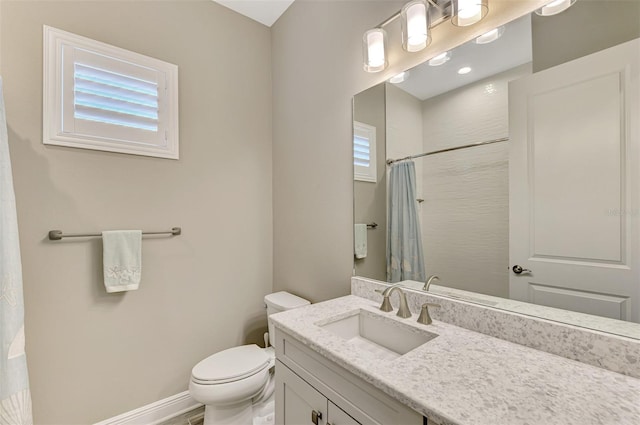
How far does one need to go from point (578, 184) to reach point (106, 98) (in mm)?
2234

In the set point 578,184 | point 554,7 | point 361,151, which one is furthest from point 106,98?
point 578,184

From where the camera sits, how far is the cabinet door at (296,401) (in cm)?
91

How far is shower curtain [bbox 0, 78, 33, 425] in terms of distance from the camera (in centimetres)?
112

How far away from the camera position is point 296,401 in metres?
1.02

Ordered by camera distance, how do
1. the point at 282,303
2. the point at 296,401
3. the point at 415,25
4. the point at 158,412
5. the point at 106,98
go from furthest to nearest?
the point at 282,303 < the point at 158,412 < the point at 106,98 < the point at 415,25 < the point at 296,401

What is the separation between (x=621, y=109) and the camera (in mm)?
742

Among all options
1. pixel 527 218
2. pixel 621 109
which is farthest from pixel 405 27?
pixel 527 218

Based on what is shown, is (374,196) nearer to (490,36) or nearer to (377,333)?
(377,333)

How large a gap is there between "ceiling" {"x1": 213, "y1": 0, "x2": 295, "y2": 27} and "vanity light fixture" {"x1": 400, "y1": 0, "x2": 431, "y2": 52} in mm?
1218

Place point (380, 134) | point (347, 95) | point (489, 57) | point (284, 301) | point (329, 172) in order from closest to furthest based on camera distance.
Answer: point (489, 57), point (380, 134), point (347, 95), point (329, 172), point (284, 301)

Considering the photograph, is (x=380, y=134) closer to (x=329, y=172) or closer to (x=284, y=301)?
(x=329, y=172)

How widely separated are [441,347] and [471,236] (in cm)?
46

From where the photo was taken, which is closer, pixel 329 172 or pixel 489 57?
pixel 489 57

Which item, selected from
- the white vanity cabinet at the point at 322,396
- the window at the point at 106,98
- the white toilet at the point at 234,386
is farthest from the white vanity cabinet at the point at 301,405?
the window at the point at 106,98
